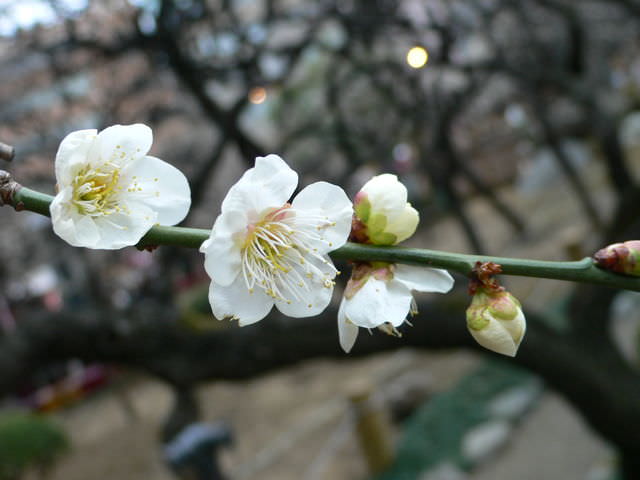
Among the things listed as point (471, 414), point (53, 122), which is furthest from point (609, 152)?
point (53, 122)

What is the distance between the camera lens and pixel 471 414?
5223mm

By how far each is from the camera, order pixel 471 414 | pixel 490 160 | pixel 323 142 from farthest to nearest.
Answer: pixel 490 160 < pixel 323 142 < pixel 471 414

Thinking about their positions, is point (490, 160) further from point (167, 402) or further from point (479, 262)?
point (479, 262)

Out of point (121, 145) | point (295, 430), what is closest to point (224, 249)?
point (121, 145)

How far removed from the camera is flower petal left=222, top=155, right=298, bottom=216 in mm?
513

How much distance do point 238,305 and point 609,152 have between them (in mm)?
4084

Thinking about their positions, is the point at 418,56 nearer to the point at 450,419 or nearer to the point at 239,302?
the point at 450,419

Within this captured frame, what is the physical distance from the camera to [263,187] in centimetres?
53

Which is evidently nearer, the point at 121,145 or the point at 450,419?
the point at 121,145

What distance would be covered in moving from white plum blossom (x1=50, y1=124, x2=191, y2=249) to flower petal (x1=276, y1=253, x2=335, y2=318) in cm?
12

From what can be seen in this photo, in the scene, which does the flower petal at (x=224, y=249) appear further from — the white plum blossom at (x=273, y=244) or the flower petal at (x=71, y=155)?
the flower petal at (x=71, y=155)

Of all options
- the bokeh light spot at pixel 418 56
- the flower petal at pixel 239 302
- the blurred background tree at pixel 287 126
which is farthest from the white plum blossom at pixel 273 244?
the bokeh light spot at pixel 418 56

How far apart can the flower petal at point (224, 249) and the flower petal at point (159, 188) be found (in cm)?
5

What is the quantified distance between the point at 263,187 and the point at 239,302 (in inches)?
3.9
